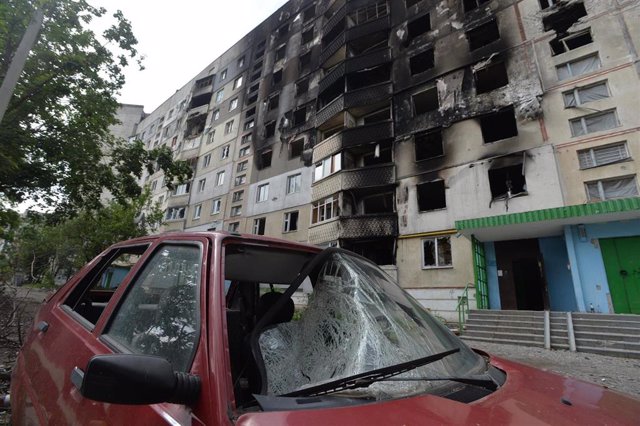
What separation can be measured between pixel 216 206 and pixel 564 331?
1012 inches

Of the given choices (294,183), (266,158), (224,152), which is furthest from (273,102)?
(294,183)

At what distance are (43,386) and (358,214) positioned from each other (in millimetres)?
16407

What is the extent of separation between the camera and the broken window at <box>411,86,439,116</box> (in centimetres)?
1812

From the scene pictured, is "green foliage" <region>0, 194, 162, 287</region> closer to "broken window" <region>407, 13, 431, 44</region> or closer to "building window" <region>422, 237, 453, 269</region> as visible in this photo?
"building window" <region>422, 237, 453, 269</region>

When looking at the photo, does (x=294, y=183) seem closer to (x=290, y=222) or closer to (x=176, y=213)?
(x=290, y=222)

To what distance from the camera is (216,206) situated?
28.2m

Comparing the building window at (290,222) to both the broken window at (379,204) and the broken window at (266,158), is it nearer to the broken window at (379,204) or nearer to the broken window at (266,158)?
the broken window at (379,204)

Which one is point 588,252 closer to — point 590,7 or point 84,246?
point 590,7

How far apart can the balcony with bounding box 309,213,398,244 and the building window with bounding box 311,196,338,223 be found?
2.84ft

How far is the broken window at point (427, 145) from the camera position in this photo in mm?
17289

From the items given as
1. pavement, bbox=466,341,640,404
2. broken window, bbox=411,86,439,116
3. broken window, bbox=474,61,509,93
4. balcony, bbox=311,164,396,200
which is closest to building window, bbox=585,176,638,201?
pavement, bbox=466,341,640,404

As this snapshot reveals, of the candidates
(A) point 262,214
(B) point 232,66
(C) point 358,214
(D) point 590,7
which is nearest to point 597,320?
(C) point 358,214

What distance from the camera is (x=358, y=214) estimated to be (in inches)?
695

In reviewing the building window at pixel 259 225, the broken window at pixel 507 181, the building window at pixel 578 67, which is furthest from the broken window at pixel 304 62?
the broken window at pixel 507 181
